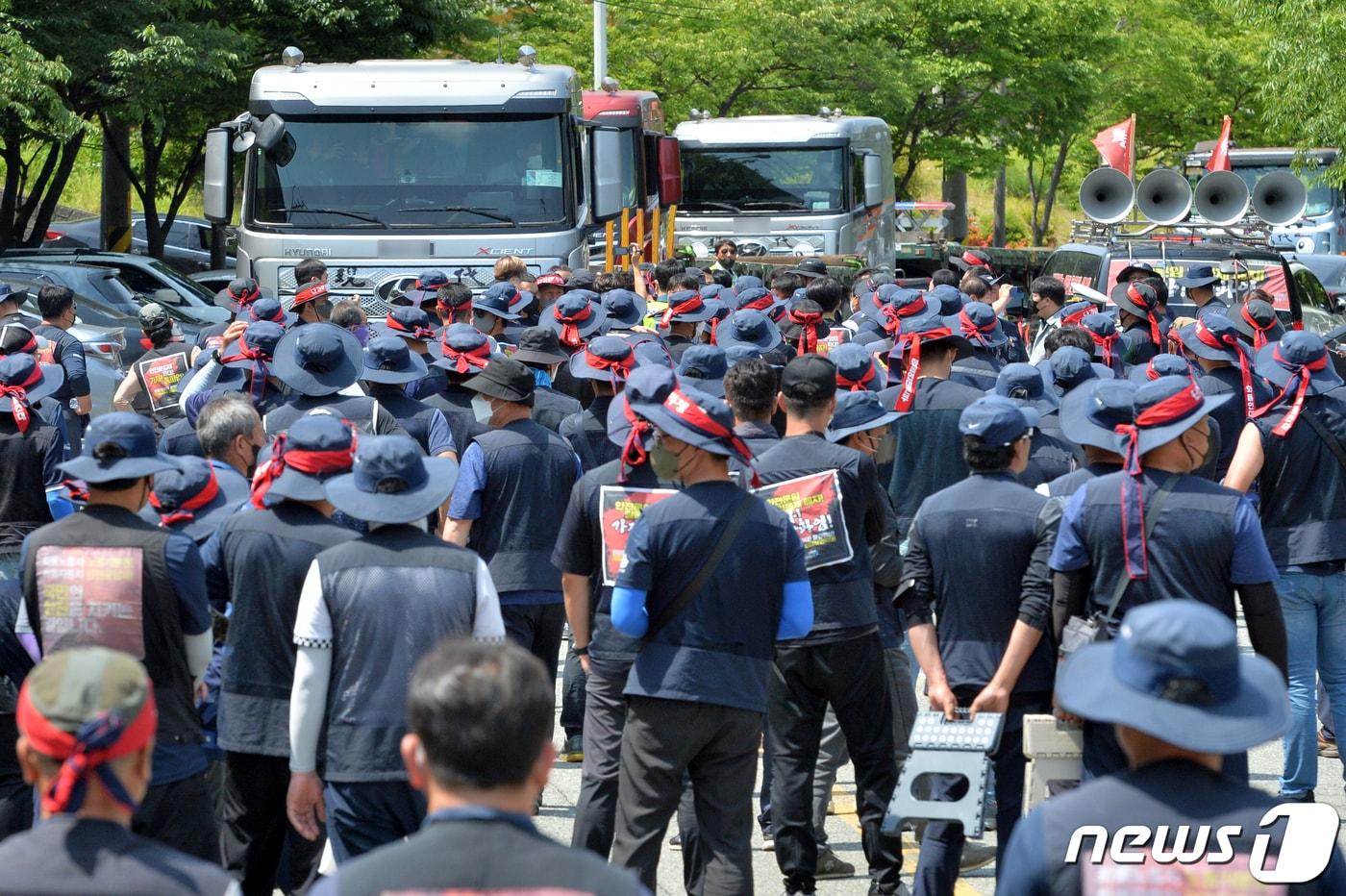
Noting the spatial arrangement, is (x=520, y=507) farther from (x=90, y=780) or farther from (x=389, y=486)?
(x=90, y=780)

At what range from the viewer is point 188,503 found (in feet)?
18.2

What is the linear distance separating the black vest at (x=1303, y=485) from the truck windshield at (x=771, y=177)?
16.4 m

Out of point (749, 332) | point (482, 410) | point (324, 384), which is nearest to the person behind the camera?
point (324, 384)

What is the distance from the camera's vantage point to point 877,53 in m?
33.3

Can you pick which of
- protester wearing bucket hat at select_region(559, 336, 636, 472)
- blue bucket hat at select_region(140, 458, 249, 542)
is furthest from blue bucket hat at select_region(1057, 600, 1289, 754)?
protester wearing bucket hat at select_region(559, 336, 636, 472)

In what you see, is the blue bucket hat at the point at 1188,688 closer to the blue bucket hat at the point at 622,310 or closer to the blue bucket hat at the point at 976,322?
the blue bucket hat at the point at 976,322

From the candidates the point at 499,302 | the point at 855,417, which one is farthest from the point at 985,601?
the point at 499,302

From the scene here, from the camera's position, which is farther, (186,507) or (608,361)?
(608,361)

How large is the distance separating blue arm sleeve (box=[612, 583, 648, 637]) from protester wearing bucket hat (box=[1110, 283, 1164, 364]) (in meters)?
6.54

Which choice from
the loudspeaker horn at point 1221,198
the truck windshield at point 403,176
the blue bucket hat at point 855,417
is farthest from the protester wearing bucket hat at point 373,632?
the loudspeaker horn at point 1221,198

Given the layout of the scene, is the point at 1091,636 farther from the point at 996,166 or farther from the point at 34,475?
the point at 996,166

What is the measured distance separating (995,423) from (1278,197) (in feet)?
48.5

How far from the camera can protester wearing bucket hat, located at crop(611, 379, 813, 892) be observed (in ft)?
16.4

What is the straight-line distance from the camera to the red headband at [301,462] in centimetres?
517
